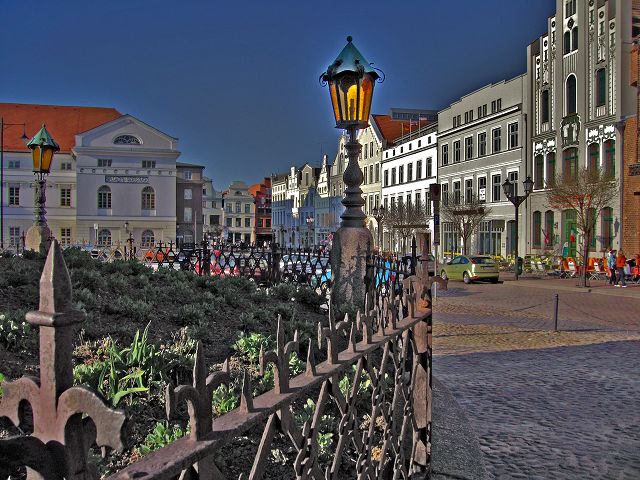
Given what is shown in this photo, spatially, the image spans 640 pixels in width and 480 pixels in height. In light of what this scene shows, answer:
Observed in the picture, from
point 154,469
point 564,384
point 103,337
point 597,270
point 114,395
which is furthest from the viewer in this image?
point 597,270

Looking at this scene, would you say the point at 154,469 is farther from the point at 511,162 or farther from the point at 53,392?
the point at 511,162

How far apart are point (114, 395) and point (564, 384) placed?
20.2ft

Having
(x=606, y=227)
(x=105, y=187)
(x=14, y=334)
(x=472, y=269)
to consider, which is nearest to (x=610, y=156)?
(x=606, y=227)

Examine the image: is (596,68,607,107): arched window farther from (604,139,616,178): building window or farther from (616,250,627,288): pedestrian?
(616,250,627,288): pedestrian

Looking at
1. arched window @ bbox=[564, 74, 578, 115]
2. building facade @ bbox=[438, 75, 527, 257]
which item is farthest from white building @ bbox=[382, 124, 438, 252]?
arched window @ bbox=[564, 74, 578, 115]

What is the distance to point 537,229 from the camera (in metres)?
38.7

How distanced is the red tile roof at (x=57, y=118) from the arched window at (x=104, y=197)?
6.56 m

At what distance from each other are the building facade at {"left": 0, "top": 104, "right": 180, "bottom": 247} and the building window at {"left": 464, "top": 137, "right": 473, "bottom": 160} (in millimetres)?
32596

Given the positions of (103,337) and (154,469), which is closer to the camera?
(154,469)

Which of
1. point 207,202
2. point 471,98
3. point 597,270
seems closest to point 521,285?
point 597,270

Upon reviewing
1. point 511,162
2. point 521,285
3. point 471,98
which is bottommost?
point 521,285

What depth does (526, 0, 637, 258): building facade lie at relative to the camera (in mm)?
31766

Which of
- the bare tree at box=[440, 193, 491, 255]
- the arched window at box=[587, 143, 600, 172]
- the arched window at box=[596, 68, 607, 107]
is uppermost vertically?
the arched window at box=[596, 68, 607, 107]

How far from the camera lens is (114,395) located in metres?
3.51
